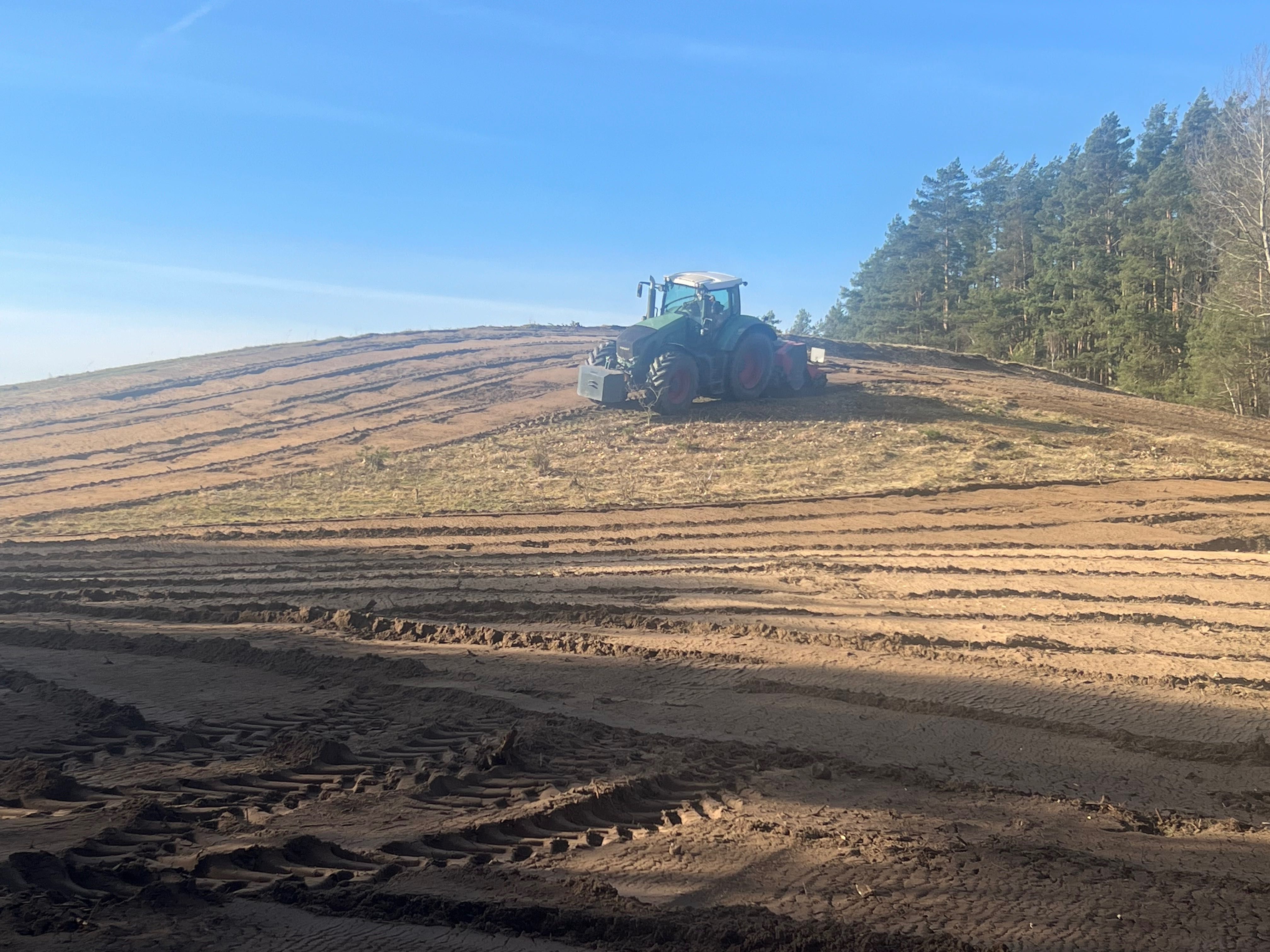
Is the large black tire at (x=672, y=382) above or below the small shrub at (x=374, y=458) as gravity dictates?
above

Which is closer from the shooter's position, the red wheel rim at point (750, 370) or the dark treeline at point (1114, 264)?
the red wheel rim at point (750, 370)

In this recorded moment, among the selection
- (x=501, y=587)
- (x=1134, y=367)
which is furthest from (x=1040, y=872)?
(x=1134, y=367)

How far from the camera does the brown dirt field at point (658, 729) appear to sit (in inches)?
143

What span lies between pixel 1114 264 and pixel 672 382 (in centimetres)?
2826

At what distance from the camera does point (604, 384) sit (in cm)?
2022

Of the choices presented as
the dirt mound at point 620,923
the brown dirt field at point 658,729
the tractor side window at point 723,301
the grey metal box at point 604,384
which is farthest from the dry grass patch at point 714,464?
the dirt mound at point 620,923

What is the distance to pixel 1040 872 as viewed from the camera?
13.2 ft

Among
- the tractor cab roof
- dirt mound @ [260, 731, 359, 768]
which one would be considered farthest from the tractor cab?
dirt mound @ [260, 731, 359, 768]

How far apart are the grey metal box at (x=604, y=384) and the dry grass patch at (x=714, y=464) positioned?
85 cm

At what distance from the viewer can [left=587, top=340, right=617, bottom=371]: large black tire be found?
2069 cm

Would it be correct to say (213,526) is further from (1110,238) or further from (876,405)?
(1110,238)

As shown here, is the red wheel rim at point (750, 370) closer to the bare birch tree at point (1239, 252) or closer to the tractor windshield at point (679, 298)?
the tractor windshield at point (679, 298)

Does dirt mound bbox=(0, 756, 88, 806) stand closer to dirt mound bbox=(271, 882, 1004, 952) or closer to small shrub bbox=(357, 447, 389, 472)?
dirt mound bbox=(271, 882, 1004, 952)

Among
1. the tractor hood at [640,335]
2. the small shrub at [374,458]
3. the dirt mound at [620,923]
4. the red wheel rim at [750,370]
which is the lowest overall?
the dirt mound at [620,923]
